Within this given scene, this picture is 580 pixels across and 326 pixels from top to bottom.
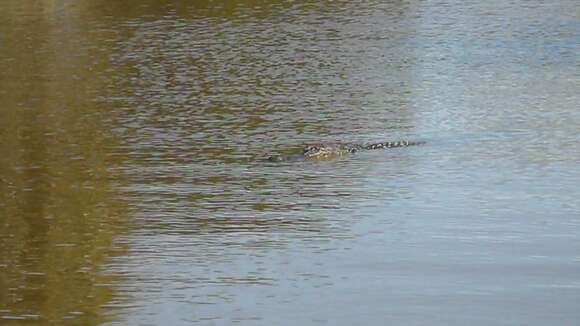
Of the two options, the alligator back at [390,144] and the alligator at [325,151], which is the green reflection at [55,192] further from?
the alligator back at [390,144]

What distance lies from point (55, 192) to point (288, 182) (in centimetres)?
202

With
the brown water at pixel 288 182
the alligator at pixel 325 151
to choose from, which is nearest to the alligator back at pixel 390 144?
the alligator at pixel 325 151

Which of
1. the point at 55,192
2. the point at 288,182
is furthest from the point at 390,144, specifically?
the point at 55,192

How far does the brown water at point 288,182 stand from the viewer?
8.21 metres

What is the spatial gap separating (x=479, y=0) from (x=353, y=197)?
18.7m

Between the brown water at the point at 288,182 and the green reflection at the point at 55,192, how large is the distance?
29mm

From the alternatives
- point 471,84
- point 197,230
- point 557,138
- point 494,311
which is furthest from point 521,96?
point 494,311

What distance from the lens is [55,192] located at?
11461 mm

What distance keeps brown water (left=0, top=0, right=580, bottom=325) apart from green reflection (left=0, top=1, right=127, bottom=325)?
29mm

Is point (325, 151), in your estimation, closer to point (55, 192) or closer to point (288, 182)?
point (288, 182)

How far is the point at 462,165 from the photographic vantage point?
12367mm

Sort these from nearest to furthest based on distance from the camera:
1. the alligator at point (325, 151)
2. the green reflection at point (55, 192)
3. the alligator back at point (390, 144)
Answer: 1. the green reflection at point (55, 192)
2. the alligator at point (325, 151)
3. the alligator back at point (390, 144)

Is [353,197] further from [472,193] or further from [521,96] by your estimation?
[521,96]

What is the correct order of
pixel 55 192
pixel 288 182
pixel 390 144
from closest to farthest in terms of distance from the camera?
pixel 55 192 < pixel 288 182 < pixel 390 144
